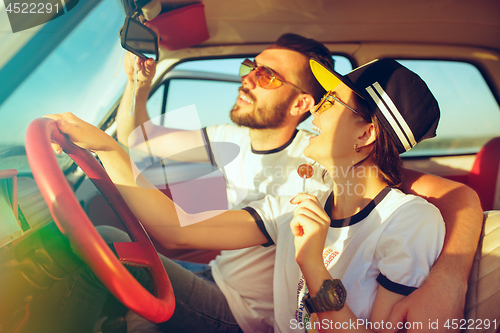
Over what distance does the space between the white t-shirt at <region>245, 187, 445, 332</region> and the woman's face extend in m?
0.21

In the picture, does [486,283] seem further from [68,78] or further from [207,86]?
[207,86]

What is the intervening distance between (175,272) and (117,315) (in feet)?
0.96

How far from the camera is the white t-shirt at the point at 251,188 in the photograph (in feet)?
4.70

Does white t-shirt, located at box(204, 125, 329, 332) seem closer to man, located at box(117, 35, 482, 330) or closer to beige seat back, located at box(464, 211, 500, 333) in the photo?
man, located at box(117, 35, 482, 330)

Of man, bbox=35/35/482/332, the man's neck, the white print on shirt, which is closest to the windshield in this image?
man, bbox=35/35/482/332

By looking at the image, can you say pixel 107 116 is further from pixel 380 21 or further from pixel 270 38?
pixel 380 21

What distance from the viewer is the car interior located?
0.75 metres

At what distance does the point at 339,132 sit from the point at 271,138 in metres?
0.73

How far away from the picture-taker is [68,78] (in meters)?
1.05

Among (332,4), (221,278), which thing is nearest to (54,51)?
(221,278)

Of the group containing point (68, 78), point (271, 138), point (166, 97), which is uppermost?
point (68, 78)

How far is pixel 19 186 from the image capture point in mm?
817

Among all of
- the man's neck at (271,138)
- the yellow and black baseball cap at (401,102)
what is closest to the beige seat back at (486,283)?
the yellow and black baseball cap at (401,102)


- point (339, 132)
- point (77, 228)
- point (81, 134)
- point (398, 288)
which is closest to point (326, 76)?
point (339, 132)
